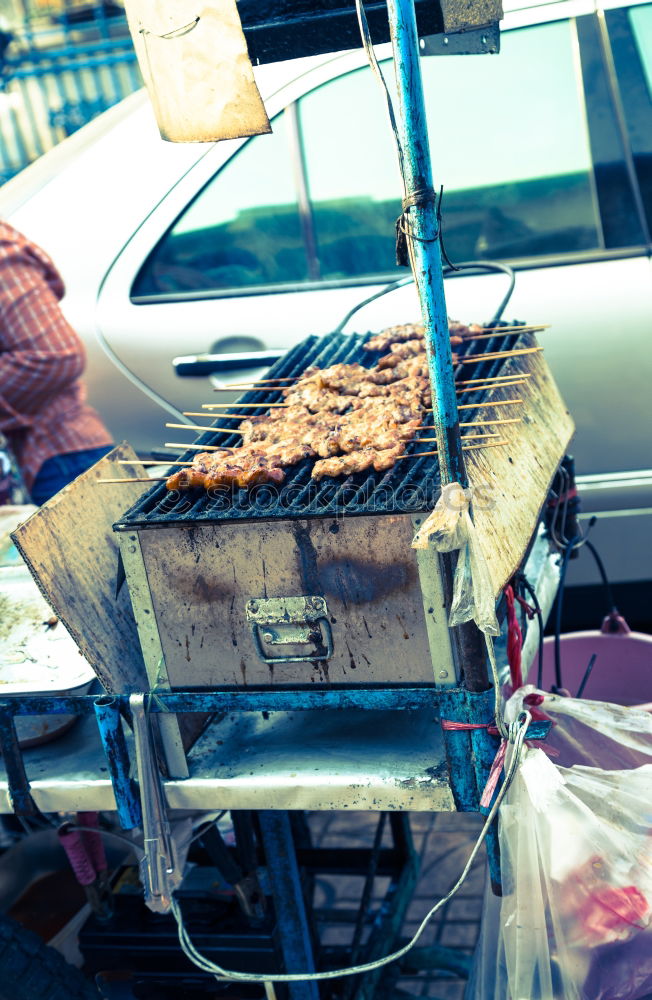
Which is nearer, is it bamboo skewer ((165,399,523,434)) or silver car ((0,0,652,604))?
bamboo skewer ((165,399,523,434))

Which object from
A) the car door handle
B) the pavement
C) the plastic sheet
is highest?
the plastic sheet

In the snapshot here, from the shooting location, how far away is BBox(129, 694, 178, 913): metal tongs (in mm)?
1969

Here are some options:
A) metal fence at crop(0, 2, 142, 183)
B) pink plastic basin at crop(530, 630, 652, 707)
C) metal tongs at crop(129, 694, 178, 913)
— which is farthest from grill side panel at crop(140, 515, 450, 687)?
metal fence at crop(0, 2, 142, 183)

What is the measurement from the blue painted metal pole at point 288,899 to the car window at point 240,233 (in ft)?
7.00

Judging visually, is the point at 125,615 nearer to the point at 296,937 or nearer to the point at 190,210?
the point at 296,937

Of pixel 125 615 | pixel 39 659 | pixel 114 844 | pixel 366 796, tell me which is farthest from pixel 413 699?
pixel 114 844

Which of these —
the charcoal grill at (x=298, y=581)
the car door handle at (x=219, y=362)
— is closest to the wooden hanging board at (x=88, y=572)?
the charcoal grill at (x=298, y=581)

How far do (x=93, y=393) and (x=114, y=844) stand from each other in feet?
5.44

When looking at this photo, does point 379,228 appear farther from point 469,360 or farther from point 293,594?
point 293,594

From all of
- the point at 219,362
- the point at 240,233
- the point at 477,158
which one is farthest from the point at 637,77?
the point at 219,362

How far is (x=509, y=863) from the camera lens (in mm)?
1817

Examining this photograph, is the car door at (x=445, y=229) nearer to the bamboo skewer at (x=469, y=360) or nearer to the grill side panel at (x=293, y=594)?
the bamboo skewer at (x=469, y=360)

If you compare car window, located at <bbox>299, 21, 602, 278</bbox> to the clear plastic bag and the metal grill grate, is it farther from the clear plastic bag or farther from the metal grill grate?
the clear plastic bag

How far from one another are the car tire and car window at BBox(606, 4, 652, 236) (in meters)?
2.85
